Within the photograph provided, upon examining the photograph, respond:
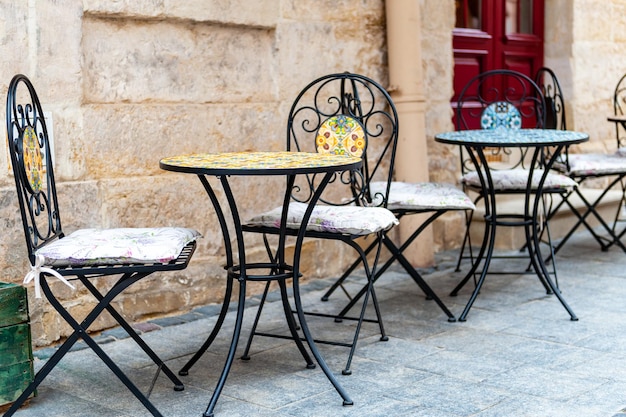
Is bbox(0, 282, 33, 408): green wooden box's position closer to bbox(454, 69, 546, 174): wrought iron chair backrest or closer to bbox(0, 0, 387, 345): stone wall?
bbox(0, 0, 387, 345): stone wall

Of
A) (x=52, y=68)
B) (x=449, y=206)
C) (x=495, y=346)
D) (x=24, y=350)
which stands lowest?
(x=495, y=346)

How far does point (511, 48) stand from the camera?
6750mm

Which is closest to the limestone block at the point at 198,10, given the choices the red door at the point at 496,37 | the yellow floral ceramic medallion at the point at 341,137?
the yellow floral ceramic medallion at the point at 341,137

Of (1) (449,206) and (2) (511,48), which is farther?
(2) (511,48)

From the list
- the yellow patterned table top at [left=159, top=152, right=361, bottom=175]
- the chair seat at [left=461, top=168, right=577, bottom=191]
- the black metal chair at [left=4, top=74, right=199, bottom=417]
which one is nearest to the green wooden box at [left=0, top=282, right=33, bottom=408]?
the black metal chair at [left=4, top=74, right=199, bottom=417]

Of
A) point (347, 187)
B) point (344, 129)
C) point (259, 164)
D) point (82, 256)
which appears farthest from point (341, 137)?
point (82, 256)

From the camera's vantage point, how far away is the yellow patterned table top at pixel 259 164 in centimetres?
303

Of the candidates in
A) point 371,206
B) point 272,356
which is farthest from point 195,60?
point 272,356

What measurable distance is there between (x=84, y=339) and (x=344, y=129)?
1.58 metres

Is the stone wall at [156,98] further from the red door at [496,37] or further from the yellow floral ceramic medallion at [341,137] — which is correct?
the red door at [496,37]

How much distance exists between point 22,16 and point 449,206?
1.93m

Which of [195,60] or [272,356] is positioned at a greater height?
[195,60]

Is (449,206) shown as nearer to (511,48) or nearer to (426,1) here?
(426,1)

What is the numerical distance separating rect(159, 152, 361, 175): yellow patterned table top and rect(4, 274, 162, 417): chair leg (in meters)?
0.41
